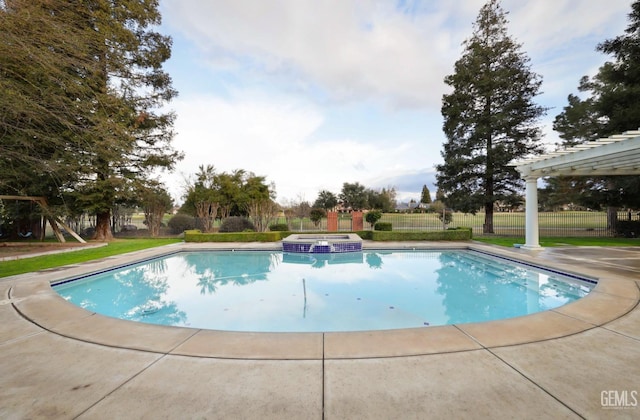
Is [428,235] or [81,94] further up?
[81,94]

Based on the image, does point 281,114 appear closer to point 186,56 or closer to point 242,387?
point 186,56

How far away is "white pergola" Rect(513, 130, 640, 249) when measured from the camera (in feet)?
22.2

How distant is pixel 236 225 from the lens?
18500mm

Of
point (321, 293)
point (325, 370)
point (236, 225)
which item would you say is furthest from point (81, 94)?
point (236, 225)

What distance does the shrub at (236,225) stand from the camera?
18375 mm

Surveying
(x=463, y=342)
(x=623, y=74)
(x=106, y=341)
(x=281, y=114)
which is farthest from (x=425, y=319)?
(x=623, y=74)

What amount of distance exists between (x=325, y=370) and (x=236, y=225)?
17.1m

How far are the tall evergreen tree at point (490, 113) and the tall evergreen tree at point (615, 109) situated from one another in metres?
2.81

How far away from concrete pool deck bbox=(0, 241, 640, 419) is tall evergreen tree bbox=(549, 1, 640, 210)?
14.3 meters

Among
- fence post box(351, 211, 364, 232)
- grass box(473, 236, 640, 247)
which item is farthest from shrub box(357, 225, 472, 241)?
fence post box(351, 211, 364, 232)

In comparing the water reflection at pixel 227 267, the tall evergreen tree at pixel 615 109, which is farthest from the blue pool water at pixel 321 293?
the tall evergreen tree at pixel 615 109

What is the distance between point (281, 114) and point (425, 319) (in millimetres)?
13494

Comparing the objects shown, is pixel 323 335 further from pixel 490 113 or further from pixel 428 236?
pixel 490 113

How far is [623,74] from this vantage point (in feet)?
41.9
